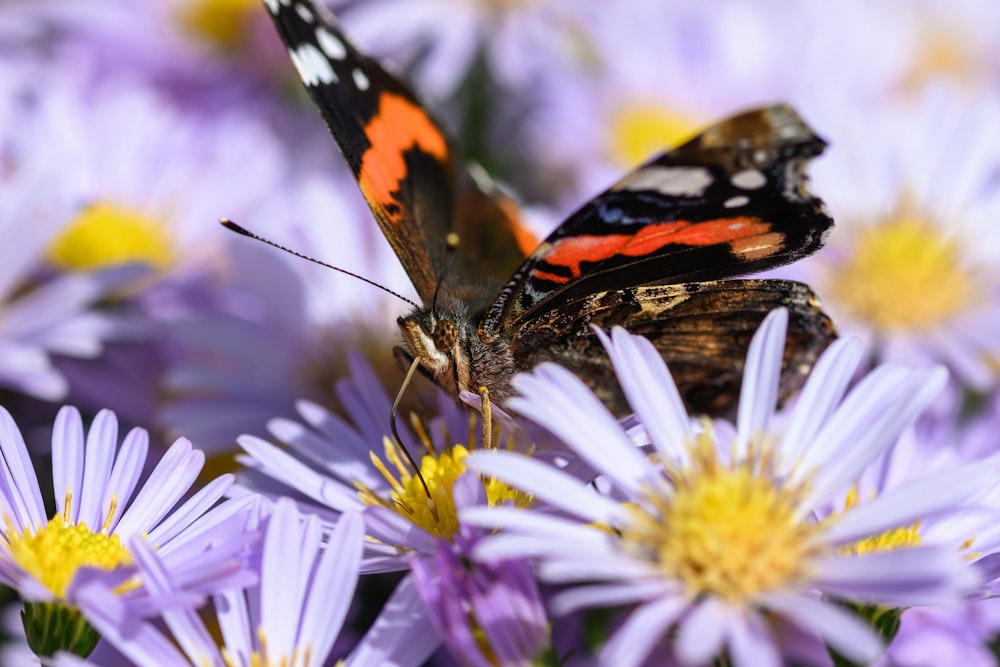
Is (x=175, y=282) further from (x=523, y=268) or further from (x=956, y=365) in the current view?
(x=956, y=365)

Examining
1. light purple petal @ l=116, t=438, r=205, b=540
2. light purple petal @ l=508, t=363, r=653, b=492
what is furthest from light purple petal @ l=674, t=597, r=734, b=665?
light purple petal @ l=116, t=438, r=205, b=540

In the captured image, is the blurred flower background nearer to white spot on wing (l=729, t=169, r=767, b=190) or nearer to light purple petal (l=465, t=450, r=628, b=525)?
light purple petal (l=465, t=450, r=628, b=525)

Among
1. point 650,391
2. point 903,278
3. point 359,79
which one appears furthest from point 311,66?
point 903,278

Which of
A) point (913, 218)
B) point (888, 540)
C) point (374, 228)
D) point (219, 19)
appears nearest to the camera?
point (888, 540)

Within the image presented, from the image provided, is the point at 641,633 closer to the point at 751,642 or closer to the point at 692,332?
the point at 751,642

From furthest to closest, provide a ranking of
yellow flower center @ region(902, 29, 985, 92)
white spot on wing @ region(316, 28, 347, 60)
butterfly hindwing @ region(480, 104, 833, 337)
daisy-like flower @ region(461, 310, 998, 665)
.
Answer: yellow flower center @ region(902, 29, 985, 92) < white spot on wing @ region(316, 28, 347, 60) < butterfly hindwing @ region(480, 104, 833, 337) < daisy-like flower @ region(461, 310, 998, 665)

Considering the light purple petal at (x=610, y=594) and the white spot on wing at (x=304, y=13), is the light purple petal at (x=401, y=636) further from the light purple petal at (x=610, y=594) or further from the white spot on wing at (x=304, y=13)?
the white spot on wing at (x=304, y=13)

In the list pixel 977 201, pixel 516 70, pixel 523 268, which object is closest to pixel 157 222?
pixel 516 70
